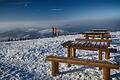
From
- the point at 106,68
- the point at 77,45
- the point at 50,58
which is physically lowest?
the point at 106,68

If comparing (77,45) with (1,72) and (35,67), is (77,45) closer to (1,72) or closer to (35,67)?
(35,67)

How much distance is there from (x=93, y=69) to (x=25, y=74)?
2.89 metres

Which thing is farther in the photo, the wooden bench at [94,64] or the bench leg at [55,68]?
the bench leg at [55,68]

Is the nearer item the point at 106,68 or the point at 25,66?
the point at 106,68

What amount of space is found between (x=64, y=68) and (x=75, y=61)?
1.31 meters

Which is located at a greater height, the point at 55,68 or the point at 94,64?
the point at 94,64

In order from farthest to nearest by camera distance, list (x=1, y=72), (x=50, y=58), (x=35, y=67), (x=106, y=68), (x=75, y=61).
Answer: (x=35, y=67) < (x=1, y=72) < (x=50, y=58) < (x=75, y=61) < (x=106, y=68)

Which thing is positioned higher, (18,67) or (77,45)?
(77,45)

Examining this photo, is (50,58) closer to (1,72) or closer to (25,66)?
(25,66)

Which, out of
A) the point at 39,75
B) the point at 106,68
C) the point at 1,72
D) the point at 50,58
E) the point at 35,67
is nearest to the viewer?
the point at 106,68

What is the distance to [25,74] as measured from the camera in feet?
14.4

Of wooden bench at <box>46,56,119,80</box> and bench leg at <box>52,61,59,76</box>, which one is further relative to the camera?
bench leg at <box>52,61,59,76</box>

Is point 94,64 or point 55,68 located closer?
point 94,64

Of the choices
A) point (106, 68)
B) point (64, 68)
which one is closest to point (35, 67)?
point (64, 68)
